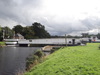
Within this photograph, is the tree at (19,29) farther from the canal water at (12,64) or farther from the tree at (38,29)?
the canal water at (12,64)

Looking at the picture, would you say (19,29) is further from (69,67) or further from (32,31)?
(69,67)

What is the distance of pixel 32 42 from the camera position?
76688 millimetres

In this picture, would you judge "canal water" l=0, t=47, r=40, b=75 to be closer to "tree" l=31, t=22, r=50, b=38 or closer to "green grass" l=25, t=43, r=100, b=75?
"green grass" l=25, t=43, r=100, b=75

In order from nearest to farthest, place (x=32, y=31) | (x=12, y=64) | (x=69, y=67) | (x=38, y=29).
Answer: (x=69, y=67), (x=12, y=64), (x=32, y=31), (x=38, y=29)

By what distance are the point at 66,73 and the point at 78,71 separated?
752 millimetres

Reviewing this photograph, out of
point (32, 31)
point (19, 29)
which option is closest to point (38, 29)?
point (32, 31)

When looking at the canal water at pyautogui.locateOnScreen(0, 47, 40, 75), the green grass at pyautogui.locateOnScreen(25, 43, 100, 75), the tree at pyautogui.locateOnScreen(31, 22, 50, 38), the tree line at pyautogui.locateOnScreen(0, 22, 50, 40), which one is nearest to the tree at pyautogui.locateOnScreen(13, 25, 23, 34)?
the tree line at pyautogui.locateOnScreen(0, 22, 50, 40)

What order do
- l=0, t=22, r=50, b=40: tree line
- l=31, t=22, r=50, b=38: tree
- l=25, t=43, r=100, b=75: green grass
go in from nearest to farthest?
l=25, t=43, r=100, b=75: green grass, l=0, t=22, r=50, b=40: tree line, l=31, t=22, r=50, b=38: tree

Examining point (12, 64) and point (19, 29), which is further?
point (19, 29)

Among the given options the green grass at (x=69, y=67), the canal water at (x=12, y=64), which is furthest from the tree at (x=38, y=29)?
the green grass at (x=69, y=67)

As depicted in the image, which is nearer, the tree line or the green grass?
the green grass

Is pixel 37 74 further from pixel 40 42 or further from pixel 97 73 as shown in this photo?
pixel 40 42

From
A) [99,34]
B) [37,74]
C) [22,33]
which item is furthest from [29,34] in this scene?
[37,74]

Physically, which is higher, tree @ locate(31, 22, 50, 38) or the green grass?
tree @ locate(31, 22, 50, 38)
